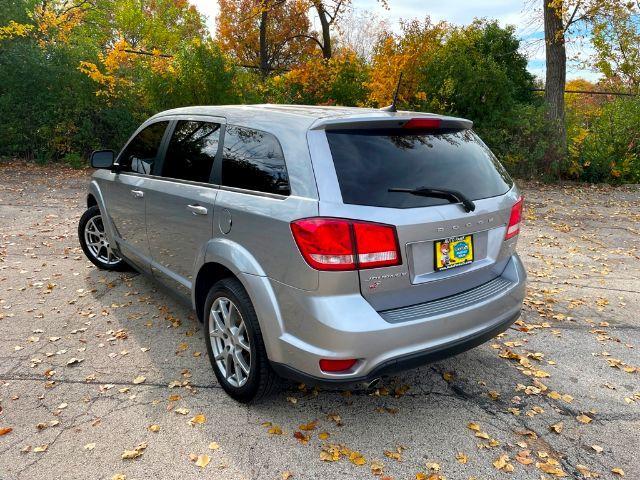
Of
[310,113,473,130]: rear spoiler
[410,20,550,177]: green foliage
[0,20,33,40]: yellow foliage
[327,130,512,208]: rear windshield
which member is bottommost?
[327,130,512,208]: rear windshield

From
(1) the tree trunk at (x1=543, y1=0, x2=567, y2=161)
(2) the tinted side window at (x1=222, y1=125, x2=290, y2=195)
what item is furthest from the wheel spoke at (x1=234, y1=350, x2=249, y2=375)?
(1) the tree trunk at (x1=543, y1=0, x2=567, y2=161)

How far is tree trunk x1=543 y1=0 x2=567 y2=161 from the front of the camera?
11.9 meters

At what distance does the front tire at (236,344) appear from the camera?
9.02 ft

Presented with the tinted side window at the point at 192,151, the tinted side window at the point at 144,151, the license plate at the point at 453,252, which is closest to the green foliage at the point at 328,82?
the tinted side window at the point at 144,151

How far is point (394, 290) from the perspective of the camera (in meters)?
2.47

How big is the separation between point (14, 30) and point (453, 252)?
14.8 metres

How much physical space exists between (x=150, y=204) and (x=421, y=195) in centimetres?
230

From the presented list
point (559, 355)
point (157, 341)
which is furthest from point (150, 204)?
point (559, 355)

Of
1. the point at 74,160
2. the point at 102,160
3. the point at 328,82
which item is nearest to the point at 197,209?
the point at 102,160

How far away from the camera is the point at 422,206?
99.4 inches

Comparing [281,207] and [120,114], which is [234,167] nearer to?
[281,207]

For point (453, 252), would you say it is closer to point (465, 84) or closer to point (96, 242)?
point (96, 242)

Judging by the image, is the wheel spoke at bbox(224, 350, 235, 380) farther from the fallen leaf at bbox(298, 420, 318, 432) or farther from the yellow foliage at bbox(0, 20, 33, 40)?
the yellow foliage at bbox(0, 20, 33, 40)

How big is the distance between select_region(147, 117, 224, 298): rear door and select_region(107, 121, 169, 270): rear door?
177 millimetres
